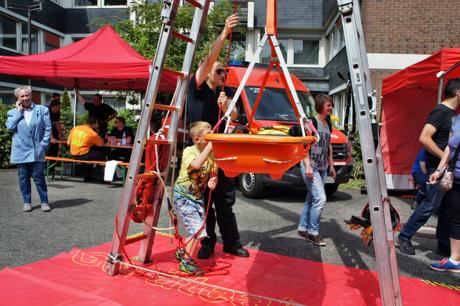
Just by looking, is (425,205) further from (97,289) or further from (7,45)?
(7,45)

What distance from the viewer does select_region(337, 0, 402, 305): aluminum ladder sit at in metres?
2.71

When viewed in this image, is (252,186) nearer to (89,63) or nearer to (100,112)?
(89,63)

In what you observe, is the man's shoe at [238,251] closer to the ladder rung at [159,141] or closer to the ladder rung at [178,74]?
the ladder rung at [159,141]

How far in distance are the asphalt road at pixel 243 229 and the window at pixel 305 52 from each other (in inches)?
583

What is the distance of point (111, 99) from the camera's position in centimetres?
2412

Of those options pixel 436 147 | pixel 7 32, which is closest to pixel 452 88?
pixel 436 147

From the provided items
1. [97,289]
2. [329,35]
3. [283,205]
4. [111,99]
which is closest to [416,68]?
[283,205]

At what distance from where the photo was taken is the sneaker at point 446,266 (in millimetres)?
4297

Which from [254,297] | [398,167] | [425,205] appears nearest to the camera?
[254,297]

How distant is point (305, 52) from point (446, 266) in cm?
1941

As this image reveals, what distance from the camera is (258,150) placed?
267cm

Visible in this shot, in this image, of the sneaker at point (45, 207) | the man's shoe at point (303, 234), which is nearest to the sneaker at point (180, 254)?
the man's shoe at point (303, 234)

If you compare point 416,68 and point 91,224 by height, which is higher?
point 416,68

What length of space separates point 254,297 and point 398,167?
23.1ft
